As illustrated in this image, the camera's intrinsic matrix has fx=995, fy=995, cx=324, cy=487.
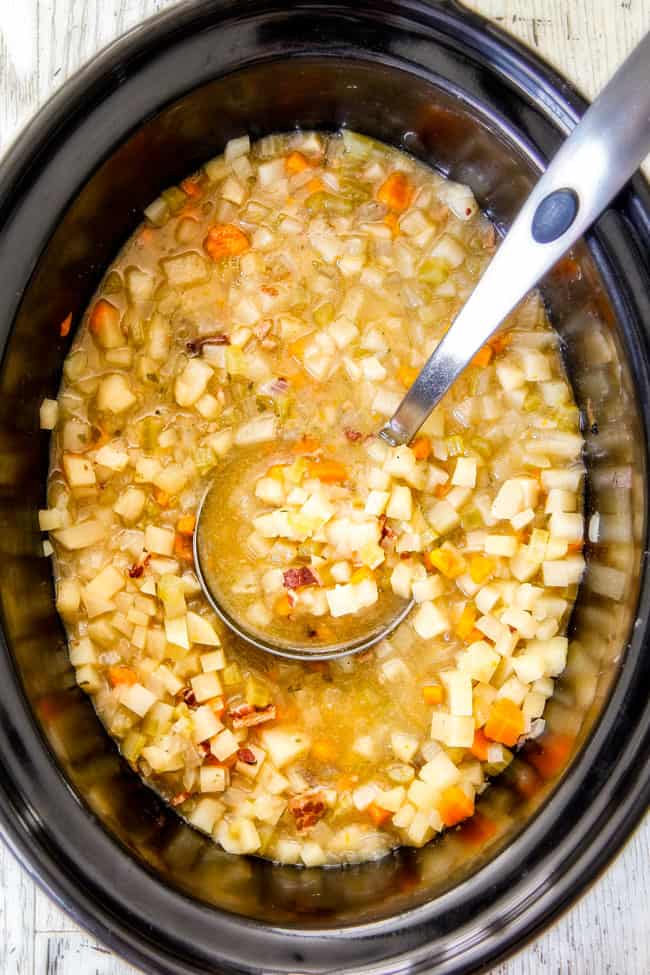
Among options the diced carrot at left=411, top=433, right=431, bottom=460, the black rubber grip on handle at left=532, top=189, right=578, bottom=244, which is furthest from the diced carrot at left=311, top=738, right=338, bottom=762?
the black rubber grip on handle at left=532, top=189, right=578, bottom=244

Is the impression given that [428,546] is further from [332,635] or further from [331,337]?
[331,337]

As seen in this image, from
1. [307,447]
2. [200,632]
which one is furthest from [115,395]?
[200,632]

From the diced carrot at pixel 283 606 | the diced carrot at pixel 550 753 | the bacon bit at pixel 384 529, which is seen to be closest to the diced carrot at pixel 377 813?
the diced carrot at pixel 550 753

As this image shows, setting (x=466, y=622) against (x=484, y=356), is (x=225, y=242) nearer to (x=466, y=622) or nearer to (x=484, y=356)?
(x=484, y=356)

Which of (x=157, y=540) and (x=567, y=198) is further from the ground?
(x=567, y=198)

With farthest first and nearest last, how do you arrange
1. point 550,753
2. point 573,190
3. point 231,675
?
point 231,675 < point 550,753 < point 573,190

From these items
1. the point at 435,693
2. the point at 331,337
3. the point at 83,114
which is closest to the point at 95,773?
the point at 435,693

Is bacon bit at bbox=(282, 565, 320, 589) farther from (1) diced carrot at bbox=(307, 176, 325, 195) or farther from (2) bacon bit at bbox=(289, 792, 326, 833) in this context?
(1) diced carrot at bbox=(307, 176, 325, 195)

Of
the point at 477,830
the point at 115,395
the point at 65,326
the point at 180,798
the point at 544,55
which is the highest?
the point at 544,55

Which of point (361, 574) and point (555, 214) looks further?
point (361, 574)
